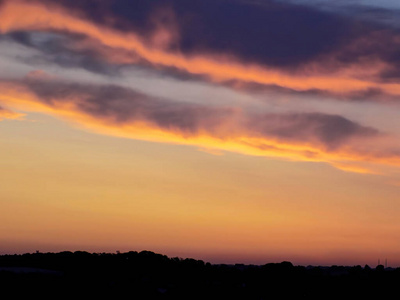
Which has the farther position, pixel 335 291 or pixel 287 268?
pixel 287 268

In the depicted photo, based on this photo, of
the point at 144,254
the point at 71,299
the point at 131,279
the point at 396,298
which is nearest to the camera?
the point at 71,299

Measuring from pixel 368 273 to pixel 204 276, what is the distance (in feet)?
36.9

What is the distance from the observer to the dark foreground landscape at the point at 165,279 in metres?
37.2

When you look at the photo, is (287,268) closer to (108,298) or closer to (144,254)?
(144,254)

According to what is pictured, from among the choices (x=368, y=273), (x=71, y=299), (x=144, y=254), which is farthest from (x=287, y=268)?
(x=71, y=299)

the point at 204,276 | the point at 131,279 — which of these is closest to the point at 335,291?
the point at 204,276

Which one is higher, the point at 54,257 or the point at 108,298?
the point at 54,257

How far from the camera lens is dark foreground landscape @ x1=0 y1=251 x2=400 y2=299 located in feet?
122

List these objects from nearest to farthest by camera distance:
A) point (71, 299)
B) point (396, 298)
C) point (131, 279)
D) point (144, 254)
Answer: point (71, 299) → point (131, 279) → point (396, 298) → point (144, 254)

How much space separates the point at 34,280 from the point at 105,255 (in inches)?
468

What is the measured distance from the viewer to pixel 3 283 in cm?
3591

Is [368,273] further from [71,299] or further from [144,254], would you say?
[71,299]

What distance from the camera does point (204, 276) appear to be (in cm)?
4378

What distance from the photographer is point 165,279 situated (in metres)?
40.5
